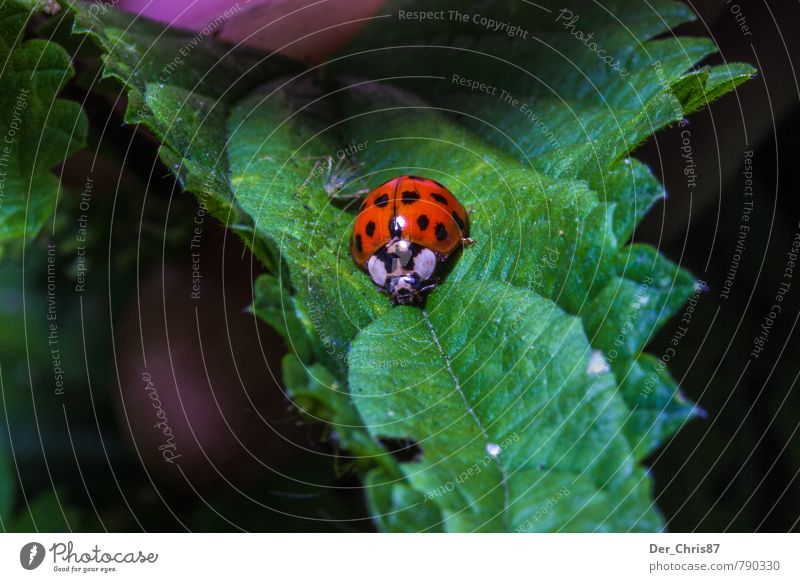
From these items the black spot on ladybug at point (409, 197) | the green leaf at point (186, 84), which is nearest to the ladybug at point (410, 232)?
the black spot on ladybug at point (409, 197)

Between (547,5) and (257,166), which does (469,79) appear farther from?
(257,166)

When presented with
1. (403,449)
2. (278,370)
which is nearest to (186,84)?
(278,370)

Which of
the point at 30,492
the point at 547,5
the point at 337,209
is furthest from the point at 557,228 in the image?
the point at 30,492

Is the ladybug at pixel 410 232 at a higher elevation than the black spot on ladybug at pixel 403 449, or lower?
higher

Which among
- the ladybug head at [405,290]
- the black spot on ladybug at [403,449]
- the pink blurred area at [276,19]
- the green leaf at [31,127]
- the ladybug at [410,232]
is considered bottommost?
the black spot on ladybug at [403,449]
